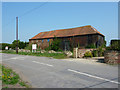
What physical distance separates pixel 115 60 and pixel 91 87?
276 inches

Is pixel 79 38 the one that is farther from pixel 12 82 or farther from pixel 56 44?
pixel 12 82

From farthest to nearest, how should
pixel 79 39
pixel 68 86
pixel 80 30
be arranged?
pixel 80 30, pixel 79 39, pixel 68 86

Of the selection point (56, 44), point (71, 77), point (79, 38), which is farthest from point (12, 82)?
point (56, 44)

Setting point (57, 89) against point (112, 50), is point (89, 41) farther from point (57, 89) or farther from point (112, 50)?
point (57, 89)

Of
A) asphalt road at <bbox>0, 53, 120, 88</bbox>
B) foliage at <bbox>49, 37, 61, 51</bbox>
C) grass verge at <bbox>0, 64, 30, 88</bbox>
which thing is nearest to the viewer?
grass verge at <bbox>0, 64, 30, 88</bbox>

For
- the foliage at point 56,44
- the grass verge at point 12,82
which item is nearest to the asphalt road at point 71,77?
the grass verge at point 12,82

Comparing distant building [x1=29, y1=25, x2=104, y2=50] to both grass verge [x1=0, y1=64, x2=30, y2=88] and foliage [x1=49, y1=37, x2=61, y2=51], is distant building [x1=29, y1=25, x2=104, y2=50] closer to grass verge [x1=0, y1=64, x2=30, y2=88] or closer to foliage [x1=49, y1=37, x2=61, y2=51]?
foliage [x1=49, y1=37, x2=61, y2=51]

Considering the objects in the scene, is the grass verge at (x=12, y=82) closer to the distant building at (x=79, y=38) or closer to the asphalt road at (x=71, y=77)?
the asphalt road at (x=71, y=77)

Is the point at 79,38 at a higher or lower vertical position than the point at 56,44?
higher

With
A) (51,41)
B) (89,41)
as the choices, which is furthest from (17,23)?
(89,41)

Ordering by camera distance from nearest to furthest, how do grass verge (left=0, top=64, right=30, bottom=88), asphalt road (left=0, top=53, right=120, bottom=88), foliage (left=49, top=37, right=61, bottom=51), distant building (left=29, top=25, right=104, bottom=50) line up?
grass verge (left=0, top=64, right=30, bottom=88) < asphalt road (left=0, top=53, right=120, bottom=88) < distant building (left=29, top=25, right=104, bottom=50) < foliage (left=49, top=37, right=61, bottom=51)

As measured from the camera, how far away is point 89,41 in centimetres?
3409

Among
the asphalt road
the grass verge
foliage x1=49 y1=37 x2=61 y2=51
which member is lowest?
the asphalt road

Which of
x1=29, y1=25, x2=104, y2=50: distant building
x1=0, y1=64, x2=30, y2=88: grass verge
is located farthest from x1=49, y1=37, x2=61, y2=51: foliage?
x1=0, y1=64, x2=30, y2=88: grass verge
